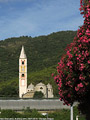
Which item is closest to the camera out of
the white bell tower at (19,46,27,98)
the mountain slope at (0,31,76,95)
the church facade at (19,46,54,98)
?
the church facade at (19,46,54,98)

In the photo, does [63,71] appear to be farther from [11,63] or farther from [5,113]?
[11,63]

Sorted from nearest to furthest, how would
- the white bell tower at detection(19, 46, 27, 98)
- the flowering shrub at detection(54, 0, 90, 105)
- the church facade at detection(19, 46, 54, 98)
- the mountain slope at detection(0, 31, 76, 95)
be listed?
the flowering shrub at detection(54, 0, 90, 105), the church facade at detection(19, 46, 54, 98), the white bell tower at detection(19, 46, 27, 98), the mountain slope at detection(0, 31, 76, 95)

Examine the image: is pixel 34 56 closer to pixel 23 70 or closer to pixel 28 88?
pixel 23 70

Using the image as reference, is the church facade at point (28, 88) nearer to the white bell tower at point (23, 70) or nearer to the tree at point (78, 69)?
the white bell tower at point (23, 70)

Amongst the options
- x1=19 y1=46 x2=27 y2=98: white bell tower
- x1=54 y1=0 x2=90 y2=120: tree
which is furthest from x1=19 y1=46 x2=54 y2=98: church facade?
x1=54 y1=0 x2=90 y2=120: tree

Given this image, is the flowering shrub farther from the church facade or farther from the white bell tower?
the white bell tower

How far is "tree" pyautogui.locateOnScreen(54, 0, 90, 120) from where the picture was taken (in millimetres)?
10445

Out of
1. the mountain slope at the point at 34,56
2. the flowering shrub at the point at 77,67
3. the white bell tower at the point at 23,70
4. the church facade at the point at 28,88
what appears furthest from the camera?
the mountain slope at the point at 34,56

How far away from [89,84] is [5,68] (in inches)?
5491

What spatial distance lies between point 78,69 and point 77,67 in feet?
0.23

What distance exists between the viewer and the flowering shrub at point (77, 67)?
34.2 ft

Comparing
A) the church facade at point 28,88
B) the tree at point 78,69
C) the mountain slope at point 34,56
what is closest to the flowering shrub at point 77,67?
the tree at point 78,69

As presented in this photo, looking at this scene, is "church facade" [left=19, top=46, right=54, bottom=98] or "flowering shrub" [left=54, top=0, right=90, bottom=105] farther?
"church facade" [left=19, top=46, right=54, bottom=98]

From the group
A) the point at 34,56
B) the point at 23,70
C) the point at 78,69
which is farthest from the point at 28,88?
the point at 34,56
